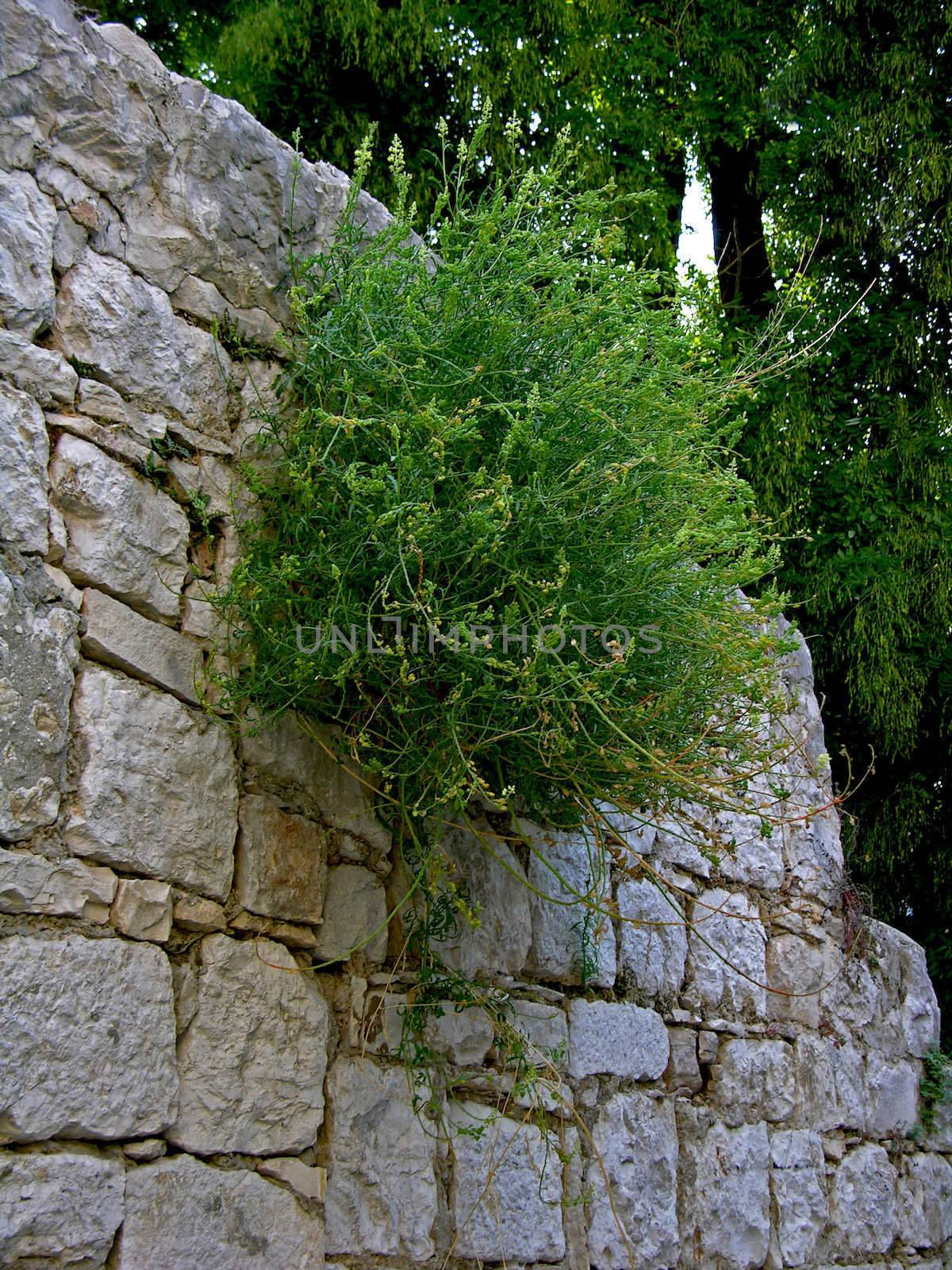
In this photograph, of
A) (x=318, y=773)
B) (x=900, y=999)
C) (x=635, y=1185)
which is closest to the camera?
(x=318, y=773)

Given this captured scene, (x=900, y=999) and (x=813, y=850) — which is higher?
(x=813, y=850)

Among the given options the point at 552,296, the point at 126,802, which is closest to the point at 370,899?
the point at 126,802

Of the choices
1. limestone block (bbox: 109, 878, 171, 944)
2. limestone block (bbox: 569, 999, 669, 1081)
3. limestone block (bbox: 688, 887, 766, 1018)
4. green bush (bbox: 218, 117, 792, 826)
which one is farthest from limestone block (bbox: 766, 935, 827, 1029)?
limestone block (bbox: 109, 878, 171, 944)

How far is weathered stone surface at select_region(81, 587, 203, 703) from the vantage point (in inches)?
77.2

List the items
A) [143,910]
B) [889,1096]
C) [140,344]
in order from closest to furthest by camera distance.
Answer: [143,910], [140,344], [889,1096]

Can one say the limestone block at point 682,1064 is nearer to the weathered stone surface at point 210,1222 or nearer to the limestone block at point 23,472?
the weathered stone surface at point 210,1222

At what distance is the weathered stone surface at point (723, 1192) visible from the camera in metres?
3.05

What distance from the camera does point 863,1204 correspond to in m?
3.63

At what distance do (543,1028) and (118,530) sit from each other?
1490mm

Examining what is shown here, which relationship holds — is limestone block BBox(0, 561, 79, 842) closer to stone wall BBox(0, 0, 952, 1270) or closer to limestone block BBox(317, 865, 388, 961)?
stone wall BBox(0, 0, 952, 1270)

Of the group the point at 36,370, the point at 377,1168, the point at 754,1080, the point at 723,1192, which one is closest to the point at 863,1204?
the point at 754,1080

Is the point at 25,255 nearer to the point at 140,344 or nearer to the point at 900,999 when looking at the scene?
the point at 140,344

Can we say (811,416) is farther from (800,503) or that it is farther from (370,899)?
(370,899)

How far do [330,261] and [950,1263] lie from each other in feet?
12.3
